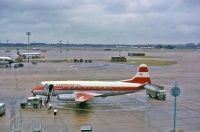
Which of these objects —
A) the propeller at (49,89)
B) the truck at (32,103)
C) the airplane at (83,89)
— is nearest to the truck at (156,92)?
the airplane at (83,89)

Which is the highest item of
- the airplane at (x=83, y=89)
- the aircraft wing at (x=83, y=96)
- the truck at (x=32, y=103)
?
the airplane at (x=83, y=89)

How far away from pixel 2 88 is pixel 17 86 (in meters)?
4.60

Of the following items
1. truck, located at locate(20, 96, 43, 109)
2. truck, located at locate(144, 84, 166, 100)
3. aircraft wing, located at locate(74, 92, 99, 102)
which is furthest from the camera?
truck, located at locate(144, 84, 166, 100)

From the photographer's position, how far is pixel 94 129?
45750 millimetres

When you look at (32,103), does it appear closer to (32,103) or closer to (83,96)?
(32,103)

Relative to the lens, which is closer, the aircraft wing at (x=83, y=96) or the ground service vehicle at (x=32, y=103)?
the aircraft wing at (x=83, y=96)

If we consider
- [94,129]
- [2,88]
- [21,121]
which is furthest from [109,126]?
[2,88]

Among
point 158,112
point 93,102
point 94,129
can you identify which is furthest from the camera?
point 93,102

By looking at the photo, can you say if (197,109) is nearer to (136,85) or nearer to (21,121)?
(136,85)

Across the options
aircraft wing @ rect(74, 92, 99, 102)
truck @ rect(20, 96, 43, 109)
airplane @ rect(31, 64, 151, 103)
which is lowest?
truck @ rect(20, 96, 43, 109)

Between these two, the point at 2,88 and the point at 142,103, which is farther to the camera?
the point at 2,88

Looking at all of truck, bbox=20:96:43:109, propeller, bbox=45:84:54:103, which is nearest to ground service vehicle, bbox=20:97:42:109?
truck, bbox=20:96:43:109

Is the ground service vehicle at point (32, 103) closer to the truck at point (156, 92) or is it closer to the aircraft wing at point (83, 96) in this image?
the aircraft wing at point (83, 96)

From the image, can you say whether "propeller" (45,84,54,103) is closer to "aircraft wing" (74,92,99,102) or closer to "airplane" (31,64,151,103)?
"airplane" (31,64,151,103)
